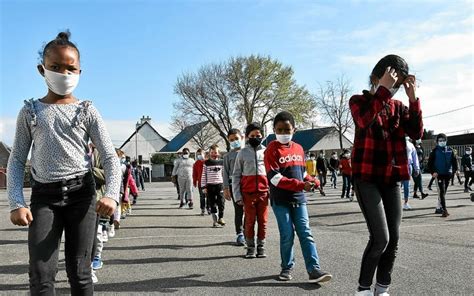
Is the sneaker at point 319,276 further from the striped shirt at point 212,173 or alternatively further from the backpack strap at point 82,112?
the striped shirt at point 212,173

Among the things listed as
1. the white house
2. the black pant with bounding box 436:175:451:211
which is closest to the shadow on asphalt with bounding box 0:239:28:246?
the black pant with bounding box 436:175:451:211

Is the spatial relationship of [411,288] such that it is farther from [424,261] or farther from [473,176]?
[473,176]

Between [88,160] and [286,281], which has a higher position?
[88,160]

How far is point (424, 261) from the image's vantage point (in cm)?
623

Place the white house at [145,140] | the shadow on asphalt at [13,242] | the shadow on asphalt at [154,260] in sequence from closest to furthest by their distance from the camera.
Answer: the shadow on asphalt at [154,260]
the shadow on asphalt at [13,242]
the white house at [145,140]

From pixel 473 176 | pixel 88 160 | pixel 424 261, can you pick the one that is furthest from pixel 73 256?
pixel 473 176

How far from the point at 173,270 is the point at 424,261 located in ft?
10.6

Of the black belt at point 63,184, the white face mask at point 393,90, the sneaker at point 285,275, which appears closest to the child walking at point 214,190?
the sneaker at point 285,275

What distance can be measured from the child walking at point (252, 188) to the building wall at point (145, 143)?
68.8 metres

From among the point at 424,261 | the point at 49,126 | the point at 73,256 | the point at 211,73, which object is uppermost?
the point at 211,73

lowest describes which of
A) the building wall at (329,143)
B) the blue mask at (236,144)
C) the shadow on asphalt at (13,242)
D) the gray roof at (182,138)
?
the shadow on asphalt at (13,242)

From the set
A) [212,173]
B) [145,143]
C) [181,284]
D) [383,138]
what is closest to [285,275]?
[181,284]

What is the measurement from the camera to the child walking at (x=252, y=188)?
22.8 ft

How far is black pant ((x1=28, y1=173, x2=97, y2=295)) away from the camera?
3.14m
